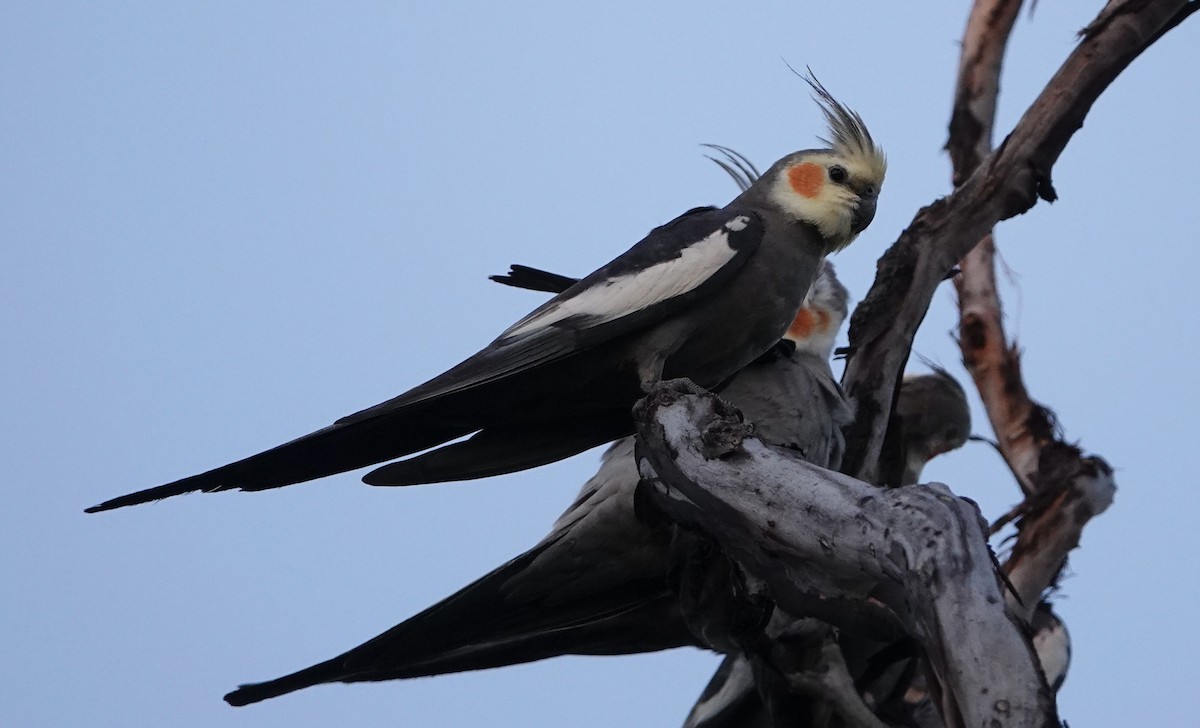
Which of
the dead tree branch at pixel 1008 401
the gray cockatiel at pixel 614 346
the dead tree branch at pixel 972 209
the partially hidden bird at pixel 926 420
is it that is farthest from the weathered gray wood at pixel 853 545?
the dead tree branch at pixel 1008 401

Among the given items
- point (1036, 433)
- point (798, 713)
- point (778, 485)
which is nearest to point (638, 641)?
point (798, 713)

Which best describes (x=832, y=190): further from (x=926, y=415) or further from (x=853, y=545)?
(x=853, y=545)

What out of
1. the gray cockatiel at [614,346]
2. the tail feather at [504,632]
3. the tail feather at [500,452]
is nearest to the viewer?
the gray cockatiel at [614,346]

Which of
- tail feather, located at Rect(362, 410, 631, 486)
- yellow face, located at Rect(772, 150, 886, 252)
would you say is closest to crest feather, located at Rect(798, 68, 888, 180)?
yellow face, located at Rect(772, 150, 886, 252)

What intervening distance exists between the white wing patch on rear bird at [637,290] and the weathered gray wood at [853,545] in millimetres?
314

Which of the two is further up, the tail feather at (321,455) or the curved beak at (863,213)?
the curved beak at (863,213)

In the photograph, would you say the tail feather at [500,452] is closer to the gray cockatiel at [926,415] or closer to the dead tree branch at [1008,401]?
the gray cockatiel at [926,415]

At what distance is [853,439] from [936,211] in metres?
0.91

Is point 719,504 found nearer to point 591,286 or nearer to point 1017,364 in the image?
point 591,286

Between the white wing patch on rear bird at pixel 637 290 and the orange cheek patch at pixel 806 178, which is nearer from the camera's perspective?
the white wing patch on rear bird at pixel 637 290

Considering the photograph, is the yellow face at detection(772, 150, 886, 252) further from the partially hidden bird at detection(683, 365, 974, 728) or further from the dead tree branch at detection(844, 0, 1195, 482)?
the partially hidden bird at detection(683, 365, 974, 728)

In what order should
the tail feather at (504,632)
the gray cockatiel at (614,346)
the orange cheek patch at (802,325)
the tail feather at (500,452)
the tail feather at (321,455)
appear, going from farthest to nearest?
1. the orange cheek patch at (802,325)
2. the tail feather at (504,632)
3. the tail feather at (500,452)
4. the gray cockatiel at (614,346)
5. the tail feather at (321,455)

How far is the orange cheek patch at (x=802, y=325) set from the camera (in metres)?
5.10

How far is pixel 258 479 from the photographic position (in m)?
3.55
